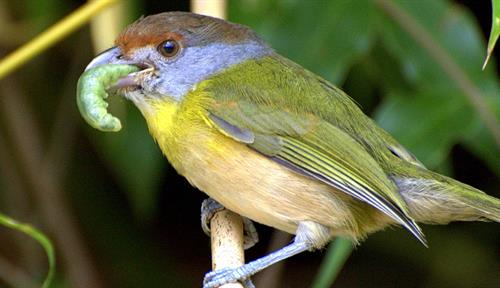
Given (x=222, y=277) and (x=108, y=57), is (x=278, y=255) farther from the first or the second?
(x=108, y=57)

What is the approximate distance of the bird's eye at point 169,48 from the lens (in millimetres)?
3625

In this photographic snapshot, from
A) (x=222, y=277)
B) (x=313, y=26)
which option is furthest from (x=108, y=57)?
(x=313, y=26)

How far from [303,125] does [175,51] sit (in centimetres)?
52

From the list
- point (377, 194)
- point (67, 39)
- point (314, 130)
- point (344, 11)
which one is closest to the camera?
point (377, 194)

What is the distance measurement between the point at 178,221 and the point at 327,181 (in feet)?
6.92

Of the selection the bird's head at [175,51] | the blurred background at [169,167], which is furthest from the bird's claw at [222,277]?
the blurred background at [169,167]

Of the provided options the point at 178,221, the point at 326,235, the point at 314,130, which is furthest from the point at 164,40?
the point at 178,221

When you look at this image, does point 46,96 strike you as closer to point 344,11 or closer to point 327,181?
point 344,11

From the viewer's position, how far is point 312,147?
3.53 m

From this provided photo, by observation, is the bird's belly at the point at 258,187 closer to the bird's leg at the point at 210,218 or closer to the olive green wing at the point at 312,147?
the olive green wing at the point at 312,147

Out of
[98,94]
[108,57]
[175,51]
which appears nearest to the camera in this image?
[98,94]

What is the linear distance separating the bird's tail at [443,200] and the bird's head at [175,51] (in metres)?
0.76

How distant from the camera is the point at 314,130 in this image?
360 cm

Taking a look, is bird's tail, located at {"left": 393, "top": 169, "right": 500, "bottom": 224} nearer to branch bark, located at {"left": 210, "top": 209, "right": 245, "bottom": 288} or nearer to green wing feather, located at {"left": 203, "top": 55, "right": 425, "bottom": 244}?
green wing feather, located at {"left": 203, "top": 55, "right": 425, "bottom": 244}
